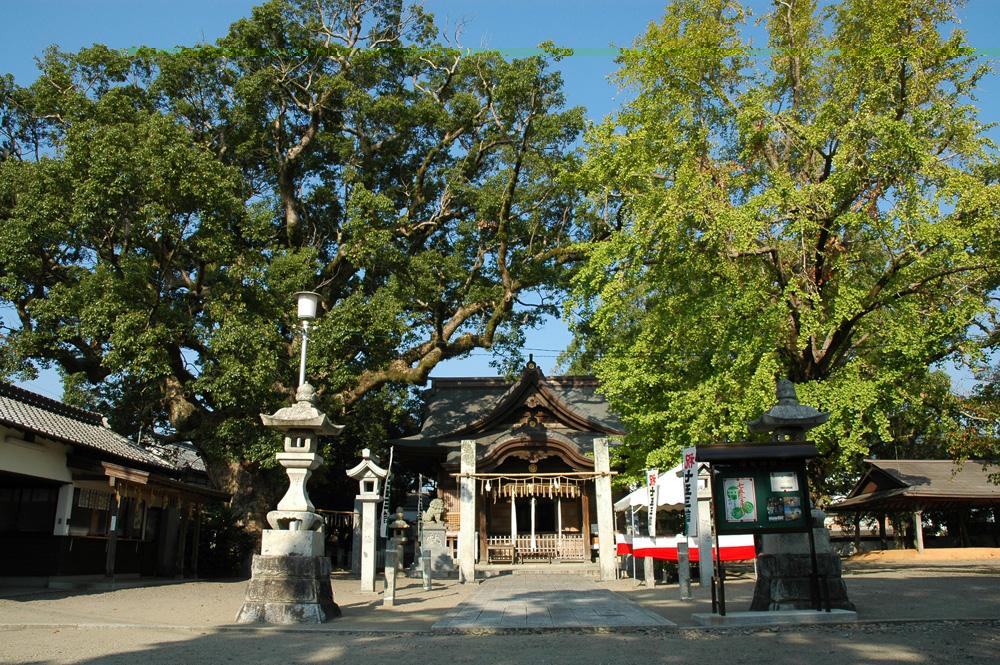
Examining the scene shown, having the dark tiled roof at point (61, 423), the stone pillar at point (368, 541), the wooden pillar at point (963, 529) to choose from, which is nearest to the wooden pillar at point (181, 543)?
the dark tiled roof at point (61, 423)

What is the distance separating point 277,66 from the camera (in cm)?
2102

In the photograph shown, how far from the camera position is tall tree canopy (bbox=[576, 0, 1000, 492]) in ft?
44.5

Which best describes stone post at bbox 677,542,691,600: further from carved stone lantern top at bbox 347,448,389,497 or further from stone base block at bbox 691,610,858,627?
carved stone lantern top at bbox 347,448,389,497

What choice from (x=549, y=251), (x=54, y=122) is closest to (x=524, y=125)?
(x=549, y=251)

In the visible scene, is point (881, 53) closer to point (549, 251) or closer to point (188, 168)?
point (549, 251)

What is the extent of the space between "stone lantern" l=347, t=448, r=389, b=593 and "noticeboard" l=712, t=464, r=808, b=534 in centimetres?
750

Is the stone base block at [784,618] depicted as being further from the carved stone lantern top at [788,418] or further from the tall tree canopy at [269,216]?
the tall tree canopy at [269,216]

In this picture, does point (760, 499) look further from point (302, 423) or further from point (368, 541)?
point (368, 541)

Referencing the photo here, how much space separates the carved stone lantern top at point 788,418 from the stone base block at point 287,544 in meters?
6.53

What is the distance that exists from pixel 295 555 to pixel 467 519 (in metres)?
8.55

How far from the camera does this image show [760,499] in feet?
29.4

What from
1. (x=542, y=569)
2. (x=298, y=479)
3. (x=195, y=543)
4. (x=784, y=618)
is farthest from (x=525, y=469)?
(x=784, y=618)

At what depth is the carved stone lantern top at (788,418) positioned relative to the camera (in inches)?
377

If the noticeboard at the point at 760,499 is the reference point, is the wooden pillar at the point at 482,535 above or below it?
below
